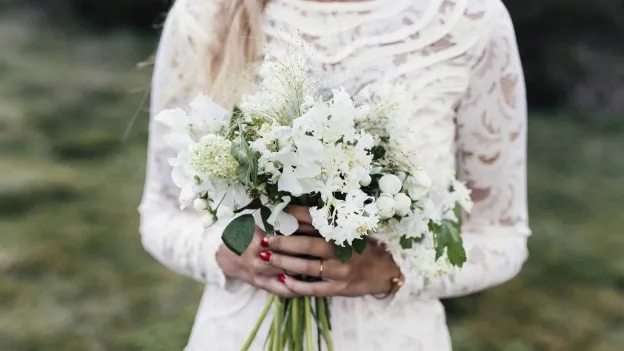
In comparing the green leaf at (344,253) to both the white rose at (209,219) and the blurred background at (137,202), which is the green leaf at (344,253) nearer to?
the white rose at (209,219)

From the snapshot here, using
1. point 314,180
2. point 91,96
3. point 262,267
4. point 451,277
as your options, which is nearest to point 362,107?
point 314,180

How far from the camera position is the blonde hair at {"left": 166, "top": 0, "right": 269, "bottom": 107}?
1.59m

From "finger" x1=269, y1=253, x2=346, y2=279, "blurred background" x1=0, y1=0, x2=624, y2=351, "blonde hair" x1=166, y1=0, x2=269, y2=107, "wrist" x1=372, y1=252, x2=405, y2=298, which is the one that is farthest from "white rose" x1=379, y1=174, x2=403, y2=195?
"blurred background" x1=0, y1=0, x2=624, y2=351

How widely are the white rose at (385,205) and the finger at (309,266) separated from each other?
0.22 meters

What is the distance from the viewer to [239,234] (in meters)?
1.25

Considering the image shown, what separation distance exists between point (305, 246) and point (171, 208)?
1.50 feet

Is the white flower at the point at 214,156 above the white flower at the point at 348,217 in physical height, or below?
above

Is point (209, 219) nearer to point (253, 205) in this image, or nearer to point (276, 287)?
point (253, 205)

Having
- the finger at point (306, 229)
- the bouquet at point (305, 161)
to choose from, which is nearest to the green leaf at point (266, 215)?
the bouquet at point (305, 161)

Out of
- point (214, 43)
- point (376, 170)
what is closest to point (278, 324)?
point (376, 170)

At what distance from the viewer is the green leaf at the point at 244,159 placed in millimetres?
1177

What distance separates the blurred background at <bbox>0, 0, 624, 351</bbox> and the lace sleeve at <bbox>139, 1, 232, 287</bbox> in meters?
0.73

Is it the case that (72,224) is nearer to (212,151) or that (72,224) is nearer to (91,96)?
(91,96)

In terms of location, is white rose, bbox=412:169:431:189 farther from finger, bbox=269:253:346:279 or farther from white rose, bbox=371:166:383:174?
finger, bbox=269:253:346:279
